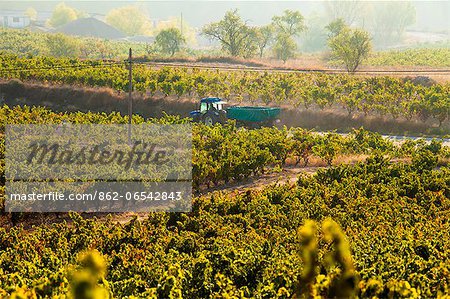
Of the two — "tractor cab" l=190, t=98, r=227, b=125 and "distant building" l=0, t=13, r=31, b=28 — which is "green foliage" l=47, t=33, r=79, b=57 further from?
"distant building" l=0, t=13, r=31, b=28

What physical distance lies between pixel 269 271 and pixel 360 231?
4236 mm

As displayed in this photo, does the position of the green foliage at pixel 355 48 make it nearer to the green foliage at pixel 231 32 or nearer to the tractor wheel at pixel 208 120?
the tractor wheel at pixel 208 120

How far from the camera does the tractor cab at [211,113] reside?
30.4 metres

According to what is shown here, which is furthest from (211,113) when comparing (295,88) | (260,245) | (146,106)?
(260,245)

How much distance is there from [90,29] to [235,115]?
426ft

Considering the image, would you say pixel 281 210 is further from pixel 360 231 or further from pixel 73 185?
pixel 73 185

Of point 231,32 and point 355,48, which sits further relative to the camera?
point 231,32

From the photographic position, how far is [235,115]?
31.8m

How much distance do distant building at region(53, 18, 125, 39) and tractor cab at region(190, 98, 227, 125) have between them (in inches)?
4972

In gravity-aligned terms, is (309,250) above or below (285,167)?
above

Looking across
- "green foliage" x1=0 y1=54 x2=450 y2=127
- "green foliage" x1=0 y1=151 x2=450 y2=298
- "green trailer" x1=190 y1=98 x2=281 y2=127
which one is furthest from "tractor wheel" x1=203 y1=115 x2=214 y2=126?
"green foliage" x1=0 y1=151 x2=450 y2=298

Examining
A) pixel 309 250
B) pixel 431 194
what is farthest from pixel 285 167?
pixel 309 250

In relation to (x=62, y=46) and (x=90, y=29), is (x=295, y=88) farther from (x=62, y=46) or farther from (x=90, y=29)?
(x=90, y=29)

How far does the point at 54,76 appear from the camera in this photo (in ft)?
134
